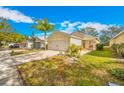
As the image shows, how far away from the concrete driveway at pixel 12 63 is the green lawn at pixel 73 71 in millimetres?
122

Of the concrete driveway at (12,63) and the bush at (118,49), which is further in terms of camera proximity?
the bush at (118,49)

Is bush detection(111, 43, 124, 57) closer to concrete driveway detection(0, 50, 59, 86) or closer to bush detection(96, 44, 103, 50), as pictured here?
bush detection(96, 44, 103, 50)

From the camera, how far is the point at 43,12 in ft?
11.6

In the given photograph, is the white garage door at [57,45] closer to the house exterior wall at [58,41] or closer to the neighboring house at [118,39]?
the house exterior wall at [58,41]

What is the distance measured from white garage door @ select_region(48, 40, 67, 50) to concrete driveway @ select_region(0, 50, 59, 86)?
12 cm

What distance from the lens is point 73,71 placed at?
11.7 ft

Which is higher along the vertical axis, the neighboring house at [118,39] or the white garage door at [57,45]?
the neighboring house at [118,39]

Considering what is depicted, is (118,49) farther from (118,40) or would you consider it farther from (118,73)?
(118,73)

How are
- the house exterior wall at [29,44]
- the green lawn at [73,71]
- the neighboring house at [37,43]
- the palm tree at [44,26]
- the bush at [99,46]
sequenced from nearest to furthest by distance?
the green lawn at [73,71] < the palm tree at [44,26] < the bush at [99,46] < the neighboring house at [37,43] < the house exterior wall at [29,44]

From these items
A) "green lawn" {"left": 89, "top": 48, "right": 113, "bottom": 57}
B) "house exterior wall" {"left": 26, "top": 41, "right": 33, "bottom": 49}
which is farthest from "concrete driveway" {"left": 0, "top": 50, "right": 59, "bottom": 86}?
"green lawn" {"left": 89, "top": 48, "right": 113, "bottom": 57}

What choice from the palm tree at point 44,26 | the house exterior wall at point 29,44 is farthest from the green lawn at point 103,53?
the house exterior wall at point 29,44

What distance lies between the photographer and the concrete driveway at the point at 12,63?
11.2ft

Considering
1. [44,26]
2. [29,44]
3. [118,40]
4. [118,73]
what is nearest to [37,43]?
[29,44]
